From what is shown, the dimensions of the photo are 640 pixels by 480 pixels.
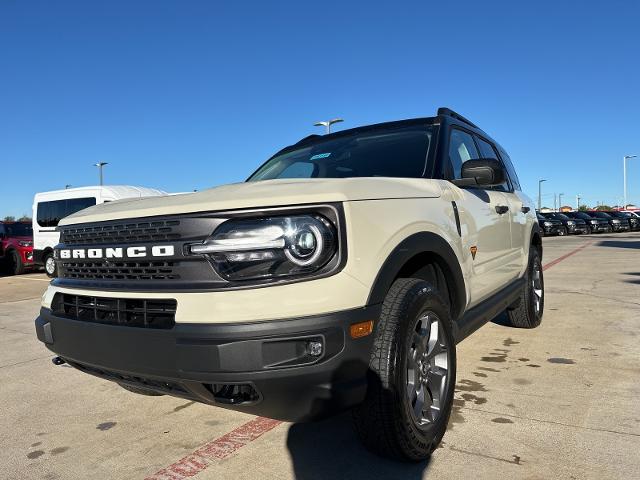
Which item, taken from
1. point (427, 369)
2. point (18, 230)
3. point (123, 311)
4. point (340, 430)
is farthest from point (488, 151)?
point (18, 230)

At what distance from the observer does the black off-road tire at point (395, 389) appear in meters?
2.13

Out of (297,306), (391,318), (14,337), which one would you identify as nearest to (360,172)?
(391,318)

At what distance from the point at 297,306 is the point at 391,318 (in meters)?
0.50

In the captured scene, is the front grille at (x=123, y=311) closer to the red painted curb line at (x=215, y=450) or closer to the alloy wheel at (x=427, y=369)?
the red painted curb line at (x=215, y=450)

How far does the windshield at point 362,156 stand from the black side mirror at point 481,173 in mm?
263

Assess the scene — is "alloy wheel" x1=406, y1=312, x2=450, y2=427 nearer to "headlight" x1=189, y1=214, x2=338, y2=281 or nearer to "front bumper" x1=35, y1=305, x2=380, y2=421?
"front bumper" x1=35, y1=305, x2=380, y2=421

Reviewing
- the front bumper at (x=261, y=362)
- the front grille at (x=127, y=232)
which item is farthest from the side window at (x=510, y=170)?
the front grille at (x=127, y=232)

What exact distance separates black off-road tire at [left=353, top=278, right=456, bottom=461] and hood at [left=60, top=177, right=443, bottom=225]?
47 centimetres

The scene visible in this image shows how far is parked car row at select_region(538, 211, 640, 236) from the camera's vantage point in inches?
1228

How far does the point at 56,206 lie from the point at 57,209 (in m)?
0.14

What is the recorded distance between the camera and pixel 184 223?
6.88 feet

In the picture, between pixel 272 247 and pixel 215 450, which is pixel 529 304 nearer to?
pixel 215 450

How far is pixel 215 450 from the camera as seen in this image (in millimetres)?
2654

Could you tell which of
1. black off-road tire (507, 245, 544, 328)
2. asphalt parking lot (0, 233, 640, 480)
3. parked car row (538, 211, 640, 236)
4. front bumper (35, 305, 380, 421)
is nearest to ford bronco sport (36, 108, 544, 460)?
front bumper (35, 305, 380, 421)
